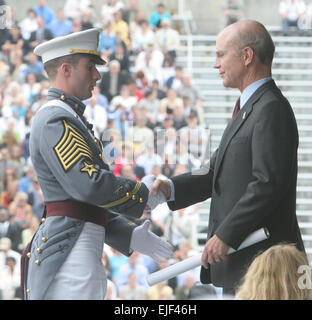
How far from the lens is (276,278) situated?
3.15m

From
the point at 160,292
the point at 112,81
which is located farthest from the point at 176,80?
the point at 160,292

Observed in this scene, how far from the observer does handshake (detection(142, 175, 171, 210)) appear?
12.9ft

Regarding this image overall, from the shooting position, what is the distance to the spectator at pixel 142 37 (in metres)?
13.2

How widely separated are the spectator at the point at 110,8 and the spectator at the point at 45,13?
0.82 metres

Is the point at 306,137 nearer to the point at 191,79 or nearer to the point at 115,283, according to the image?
the point at 191,79

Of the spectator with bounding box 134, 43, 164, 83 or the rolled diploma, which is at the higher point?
the spectator with bounding box 134, 43, 164, 83

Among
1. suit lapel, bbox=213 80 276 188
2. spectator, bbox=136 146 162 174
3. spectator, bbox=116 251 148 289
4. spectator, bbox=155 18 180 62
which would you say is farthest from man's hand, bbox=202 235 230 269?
spectator, bbox=155 18 180 62

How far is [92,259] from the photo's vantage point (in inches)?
147

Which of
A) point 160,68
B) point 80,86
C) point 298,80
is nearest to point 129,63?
point 160,68

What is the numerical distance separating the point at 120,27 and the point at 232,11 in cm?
250

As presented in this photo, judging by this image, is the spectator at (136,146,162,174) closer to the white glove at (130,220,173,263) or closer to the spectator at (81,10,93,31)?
the spectator at (81,10,93,31)

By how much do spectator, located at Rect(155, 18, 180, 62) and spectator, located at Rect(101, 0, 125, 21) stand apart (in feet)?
2.42

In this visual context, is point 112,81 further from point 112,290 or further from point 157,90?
point 112,290
